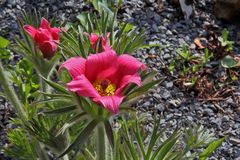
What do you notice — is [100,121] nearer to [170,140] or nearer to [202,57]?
[170,140]

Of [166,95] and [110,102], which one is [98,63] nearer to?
[110,102]

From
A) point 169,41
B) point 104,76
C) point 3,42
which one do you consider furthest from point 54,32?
point 169,41

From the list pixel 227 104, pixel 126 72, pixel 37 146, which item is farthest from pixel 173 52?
pixel 126 72

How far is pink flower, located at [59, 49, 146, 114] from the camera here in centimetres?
141

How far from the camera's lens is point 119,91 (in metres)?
1.46

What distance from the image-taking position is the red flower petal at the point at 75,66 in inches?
57.1

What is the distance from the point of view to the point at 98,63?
59.3 inches

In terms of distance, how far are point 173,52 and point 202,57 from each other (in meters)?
0.17

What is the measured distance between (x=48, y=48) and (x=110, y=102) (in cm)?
53

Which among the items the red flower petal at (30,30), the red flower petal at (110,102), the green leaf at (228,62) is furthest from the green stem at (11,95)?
the green leaf at (228,62)

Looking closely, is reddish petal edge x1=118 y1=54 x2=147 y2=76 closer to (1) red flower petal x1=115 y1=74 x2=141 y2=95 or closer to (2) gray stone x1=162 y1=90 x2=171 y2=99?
(1) red flower petal x1=115 y1=74 x2=141 y2=95

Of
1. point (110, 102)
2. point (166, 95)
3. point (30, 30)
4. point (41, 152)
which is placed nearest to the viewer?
point (110, 102)

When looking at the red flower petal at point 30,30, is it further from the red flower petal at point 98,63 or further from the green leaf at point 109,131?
the green leaf at point 109,131

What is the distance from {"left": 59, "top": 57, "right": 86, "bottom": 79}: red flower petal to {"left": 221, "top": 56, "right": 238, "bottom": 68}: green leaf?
5.63 feet
